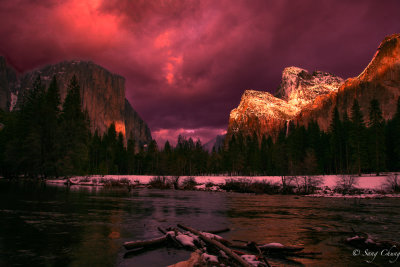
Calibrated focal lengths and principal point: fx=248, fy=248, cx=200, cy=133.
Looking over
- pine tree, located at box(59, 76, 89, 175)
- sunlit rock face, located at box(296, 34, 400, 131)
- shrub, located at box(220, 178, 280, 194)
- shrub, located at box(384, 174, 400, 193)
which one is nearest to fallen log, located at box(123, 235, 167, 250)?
shrub, located at box(220, 178, 280, 194)

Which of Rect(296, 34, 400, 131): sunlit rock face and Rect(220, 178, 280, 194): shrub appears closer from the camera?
Rect(220, 178, 280, 194): shrub

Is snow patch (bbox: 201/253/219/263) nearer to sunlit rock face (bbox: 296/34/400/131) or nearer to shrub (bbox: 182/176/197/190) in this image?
shrub (bbox: 182/176/197/190)

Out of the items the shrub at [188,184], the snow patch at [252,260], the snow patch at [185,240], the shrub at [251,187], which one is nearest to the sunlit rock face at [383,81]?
the shrub at [251,187]

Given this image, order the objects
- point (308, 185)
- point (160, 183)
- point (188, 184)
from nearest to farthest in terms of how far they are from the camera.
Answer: point (308, 185) < point (188, 184) < point (160, 183)

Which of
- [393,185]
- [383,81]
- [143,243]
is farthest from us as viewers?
[383,81]

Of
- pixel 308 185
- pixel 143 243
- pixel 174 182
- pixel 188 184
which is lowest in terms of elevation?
pixel 188 184

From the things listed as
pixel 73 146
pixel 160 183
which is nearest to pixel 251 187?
pixel 160 183

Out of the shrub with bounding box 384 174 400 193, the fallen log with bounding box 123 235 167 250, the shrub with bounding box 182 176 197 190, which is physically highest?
the fallen log with bounding box 123 235 167 250

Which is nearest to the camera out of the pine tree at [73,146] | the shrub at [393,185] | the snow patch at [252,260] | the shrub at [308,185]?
the snow patch at [252,260]

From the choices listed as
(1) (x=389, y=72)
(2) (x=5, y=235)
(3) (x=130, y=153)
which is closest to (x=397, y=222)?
(2) (x=5, y=235)

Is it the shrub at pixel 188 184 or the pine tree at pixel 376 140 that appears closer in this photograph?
the shrub at pixel 188 184

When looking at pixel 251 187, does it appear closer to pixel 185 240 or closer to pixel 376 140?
pixel 376 140

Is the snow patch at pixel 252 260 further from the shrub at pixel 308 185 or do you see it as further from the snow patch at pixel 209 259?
the shrub at pixel 308 185

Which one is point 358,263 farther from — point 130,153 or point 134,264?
point 130,153
